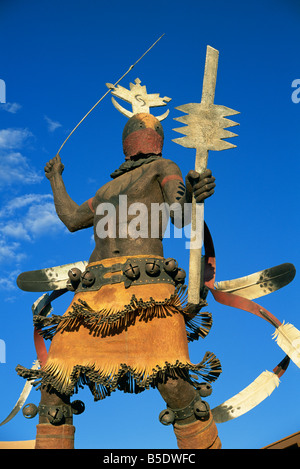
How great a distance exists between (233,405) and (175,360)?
826mm

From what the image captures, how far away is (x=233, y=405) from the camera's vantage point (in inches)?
161

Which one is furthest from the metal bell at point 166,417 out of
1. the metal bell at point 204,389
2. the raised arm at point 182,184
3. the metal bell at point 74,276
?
the raised arm at point 182,184

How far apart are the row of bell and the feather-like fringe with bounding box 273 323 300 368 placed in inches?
38.0

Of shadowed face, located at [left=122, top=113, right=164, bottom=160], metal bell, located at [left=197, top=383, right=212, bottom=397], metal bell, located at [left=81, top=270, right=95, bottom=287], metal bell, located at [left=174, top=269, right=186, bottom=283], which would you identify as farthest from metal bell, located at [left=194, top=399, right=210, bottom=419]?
shadowed face, located at [left=122, top=113, right=164, bottom=160]

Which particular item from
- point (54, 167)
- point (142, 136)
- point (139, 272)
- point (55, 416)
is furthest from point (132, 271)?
point (54, 167)

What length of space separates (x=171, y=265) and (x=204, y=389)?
889mm

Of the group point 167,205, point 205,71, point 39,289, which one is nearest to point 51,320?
point 39,289

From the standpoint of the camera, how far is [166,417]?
3.56 m

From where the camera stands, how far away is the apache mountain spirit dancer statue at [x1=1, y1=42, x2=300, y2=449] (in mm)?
3582

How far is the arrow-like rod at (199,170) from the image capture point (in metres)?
3.69

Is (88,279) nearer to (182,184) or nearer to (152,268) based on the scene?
(152,268)

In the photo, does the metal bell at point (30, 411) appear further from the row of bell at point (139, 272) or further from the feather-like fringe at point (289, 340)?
the feather-like fringe at point (289, 340)

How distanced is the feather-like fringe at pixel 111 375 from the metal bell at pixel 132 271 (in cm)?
61
